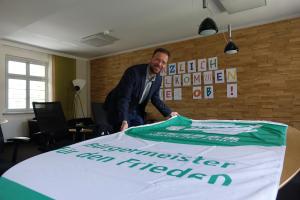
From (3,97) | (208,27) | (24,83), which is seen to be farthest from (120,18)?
(3,97)

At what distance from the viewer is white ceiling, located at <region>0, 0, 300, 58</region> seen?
3293 mm

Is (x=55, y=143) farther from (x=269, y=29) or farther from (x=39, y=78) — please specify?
(x=269, y=29)

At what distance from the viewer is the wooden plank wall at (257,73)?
12.3ft

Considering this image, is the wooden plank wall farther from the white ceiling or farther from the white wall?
the white wall

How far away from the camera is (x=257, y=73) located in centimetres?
405

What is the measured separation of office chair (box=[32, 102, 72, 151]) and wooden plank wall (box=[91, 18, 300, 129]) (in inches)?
99.4

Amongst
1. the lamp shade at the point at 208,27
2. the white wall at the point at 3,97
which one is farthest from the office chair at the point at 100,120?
the white wall at the point at 3,97

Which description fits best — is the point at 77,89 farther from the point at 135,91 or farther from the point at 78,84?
the point at 135,91

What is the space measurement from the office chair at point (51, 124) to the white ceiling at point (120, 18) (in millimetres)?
1484

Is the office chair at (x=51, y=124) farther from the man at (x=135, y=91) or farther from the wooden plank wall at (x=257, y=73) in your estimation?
the wooden plank wall at (x=257, y=73)

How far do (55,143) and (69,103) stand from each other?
3.35 metres

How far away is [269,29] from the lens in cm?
396

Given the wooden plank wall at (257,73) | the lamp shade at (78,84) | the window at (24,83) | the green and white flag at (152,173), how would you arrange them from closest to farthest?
the green and white flag at (152,173), the wooden plank wall at (257,73), the window at (24,83), the lamp shade at (78,84)

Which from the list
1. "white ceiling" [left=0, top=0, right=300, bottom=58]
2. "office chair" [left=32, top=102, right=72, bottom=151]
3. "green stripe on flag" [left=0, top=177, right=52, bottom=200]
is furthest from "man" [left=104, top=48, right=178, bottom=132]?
"white ceiling" [left=0, top=0, right=300, bottom=58]
